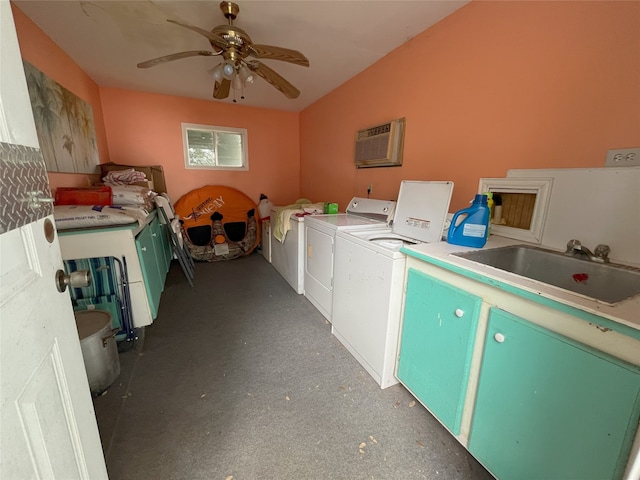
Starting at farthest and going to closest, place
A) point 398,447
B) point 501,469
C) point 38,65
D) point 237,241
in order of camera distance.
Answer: point 237,241 → point 38,65 → point 398,447 → point 501,469

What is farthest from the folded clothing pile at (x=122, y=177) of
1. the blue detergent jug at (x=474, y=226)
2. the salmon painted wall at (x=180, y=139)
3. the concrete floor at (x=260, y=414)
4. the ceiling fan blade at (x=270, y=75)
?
the blue detergent jug at (x=474, y=226)

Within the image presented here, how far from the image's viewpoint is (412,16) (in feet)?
6.05

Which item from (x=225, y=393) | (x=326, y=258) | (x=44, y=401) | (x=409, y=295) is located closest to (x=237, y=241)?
(x=326, y=258)

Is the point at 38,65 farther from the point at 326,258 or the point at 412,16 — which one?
the point at 412,16

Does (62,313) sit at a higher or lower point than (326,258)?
higher

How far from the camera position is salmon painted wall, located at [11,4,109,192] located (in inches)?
74.0

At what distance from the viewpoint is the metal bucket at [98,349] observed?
4.61 ft

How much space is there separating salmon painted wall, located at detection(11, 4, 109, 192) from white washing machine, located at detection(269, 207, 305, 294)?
203 centimetres

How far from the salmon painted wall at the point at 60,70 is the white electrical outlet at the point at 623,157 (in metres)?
3.61

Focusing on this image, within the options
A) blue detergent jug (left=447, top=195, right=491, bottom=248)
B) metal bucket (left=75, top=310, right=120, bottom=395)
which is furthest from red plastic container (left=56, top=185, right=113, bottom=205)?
blue detergent jug (left=447, top=195, right=491, bottom=248)

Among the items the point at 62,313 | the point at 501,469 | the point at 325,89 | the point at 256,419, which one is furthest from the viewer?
the point at 325,89

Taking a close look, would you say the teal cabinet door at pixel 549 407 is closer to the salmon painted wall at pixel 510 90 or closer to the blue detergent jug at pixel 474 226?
the blue detergent jug at pixel 474 226

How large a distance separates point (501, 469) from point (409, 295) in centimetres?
75

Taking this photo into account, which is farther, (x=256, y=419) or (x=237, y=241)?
(x=237, y=241)
